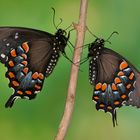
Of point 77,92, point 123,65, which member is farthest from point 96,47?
point 77,92

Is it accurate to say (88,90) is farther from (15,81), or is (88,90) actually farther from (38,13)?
(15,81)

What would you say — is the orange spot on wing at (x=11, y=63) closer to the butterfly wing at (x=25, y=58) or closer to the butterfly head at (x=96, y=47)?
the butterfly wing at (x=25, y=58)

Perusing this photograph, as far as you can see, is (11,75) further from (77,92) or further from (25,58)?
(77,92)

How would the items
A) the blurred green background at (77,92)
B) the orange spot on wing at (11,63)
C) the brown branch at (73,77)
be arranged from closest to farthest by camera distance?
the brown branch at (73,77)
the orange spot on wing at (11,63)
the blurred green background at (77,92)

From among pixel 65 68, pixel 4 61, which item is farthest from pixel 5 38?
pixel 65 68

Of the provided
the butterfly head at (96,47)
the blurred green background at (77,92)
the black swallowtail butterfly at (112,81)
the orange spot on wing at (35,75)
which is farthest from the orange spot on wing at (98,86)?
the blurred green background at (77,92)

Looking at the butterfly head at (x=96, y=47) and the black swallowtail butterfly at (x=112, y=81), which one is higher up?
the butterfly head at (x=96, y=47)
